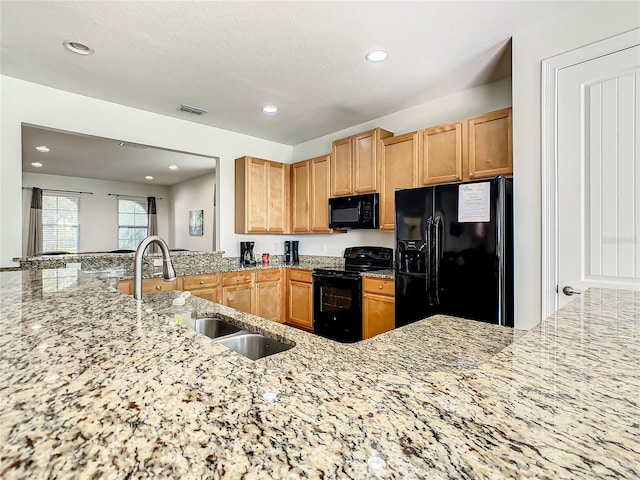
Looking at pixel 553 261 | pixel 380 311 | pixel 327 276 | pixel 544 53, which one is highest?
pixel 544 53

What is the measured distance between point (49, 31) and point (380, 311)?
3.41m

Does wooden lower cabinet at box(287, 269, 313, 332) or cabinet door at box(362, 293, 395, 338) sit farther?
wooden lower cabinet at box(287, 269, 313, 332)

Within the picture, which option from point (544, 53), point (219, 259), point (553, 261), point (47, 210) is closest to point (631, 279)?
point (553, 261)

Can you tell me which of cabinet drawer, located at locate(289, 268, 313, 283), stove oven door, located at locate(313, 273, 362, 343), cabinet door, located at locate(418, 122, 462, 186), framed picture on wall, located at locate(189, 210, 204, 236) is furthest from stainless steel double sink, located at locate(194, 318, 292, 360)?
framed picture on wall, located at locate(189, 210, 204, 236)

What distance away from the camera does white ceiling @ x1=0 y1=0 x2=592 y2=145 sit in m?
2.01

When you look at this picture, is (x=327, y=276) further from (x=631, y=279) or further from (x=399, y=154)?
(x=631, y=279)

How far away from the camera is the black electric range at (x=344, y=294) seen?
3430 millimetres

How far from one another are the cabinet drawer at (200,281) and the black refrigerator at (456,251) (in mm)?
2123

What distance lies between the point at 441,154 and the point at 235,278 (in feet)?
8.84

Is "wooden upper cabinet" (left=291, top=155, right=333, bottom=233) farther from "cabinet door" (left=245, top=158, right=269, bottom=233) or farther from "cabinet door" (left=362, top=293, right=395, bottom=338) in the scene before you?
"cabinet door" (left=362, top=293, right=395, bottom=338)

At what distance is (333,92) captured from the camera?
3160 mm

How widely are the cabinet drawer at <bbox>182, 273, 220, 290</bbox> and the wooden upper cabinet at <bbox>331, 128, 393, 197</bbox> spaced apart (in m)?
1.78

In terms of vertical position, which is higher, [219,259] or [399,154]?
[399,154]

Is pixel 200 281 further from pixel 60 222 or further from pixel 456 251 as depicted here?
→ pixel 60 222
